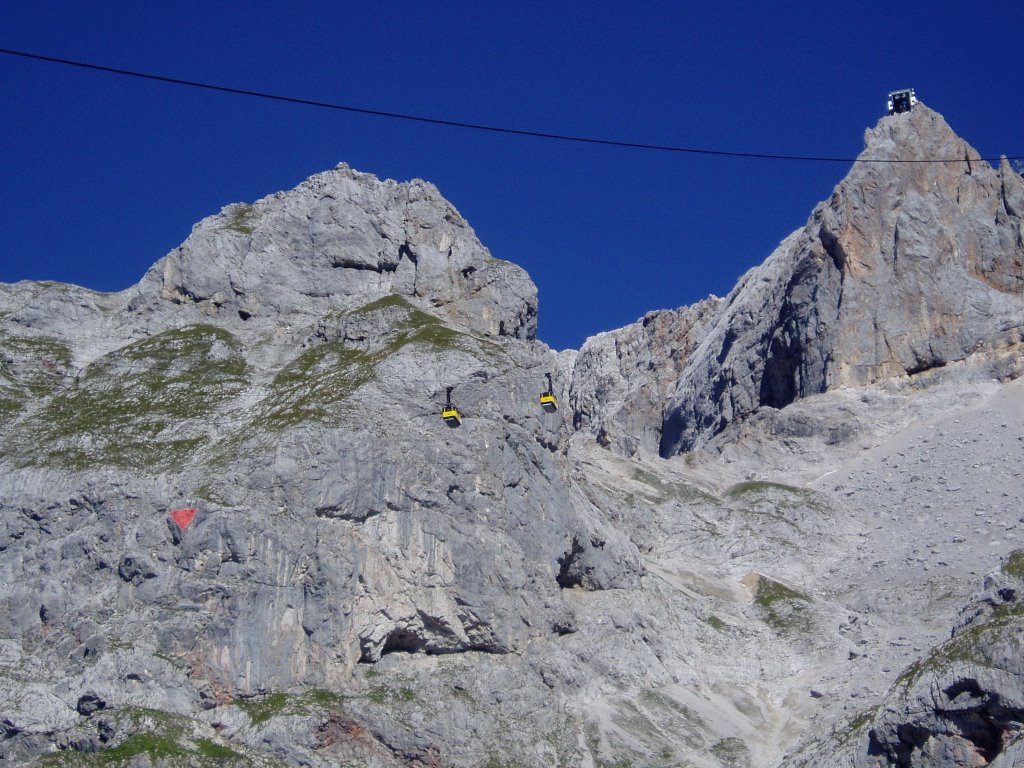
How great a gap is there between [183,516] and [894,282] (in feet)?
294

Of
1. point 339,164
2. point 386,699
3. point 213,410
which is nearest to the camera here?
point 386,699

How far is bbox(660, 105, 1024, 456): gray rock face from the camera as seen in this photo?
459 ft

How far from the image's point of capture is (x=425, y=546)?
7931 centimetres

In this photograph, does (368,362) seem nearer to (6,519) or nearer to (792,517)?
(6,519)

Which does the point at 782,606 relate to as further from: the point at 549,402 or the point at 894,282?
the point at 894,282

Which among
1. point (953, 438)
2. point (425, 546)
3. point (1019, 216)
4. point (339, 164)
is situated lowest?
point (425, 546)

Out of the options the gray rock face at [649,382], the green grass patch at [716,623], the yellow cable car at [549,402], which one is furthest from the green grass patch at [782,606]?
the gray rock face at [649,382]

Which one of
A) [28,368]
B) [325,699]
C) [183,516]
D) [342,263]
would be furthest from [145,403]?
[325,699]

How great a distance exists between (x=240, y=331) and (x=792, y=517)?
4521 cm

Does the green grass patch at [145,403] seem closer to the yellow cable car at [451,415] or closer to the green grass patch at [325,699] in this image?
the yellow cable car at [451,415]

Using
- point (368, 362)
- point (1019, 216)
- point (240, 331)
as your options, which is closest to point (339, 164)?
point (240, 331)

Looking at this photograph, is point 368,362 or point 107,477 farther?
point 368,362

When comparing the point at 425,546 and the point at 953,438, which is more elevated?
the point at 953,438

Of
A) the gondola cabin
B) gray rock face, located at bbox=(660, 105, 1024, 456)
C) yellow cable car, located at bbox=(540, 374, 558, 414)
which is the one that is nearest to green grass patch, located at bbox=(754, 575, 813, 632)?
yellow cable car, located at bbox=(540, 374, 558, 414)
